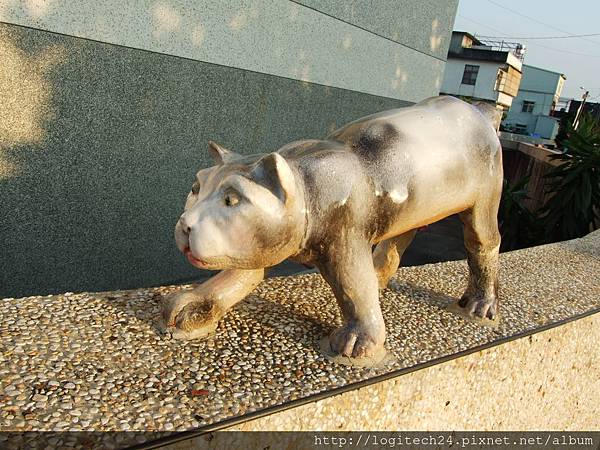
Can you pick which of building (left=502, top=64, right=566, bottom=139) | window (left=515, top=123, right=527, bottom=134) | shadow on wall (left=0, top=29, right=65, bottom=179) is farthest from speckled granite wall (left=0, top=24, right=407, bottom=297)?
building (left=502, top=64, right=566, bottom=139)

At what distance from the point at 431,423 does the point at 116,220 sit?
7.93ft

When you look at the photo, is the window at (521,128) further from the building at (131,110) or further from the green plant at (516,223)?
the building at (131,110)

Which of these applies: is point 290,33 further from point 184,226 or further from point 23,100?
point 184,226

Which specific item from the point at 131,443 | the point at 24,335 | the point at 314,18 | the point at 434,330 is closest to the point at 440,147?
the point at 434,330

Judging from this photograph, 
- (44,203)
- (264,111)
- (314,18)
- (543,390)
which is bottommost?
(543,390)

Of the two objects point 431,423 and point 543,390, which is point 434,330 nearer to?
point 431,423

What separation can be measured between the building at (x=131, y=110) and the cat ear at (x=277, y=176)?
204 centimetres

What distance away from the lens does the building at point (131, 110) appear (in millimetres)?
2887

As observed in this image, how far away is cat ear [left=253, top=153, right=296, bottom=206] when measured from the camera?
141 cm

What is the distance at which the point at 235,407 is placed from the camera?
143 centimetres

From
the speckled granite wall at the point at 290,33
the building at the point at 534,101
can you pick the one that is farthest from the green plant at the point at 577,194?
the building at the point at 534,101

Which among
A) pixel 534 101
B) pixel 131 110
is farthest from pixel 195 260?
pixel 534 101

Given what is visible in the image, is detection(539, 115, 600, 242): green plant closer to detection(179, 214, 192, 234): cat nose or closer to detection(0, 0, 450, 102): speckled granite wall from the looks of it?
detection(0, 0, 450, 102): speckled granite wall

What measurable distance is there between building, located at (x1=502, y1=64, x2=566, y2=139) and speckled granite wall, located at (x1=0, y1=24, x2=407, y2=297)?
126 feet
